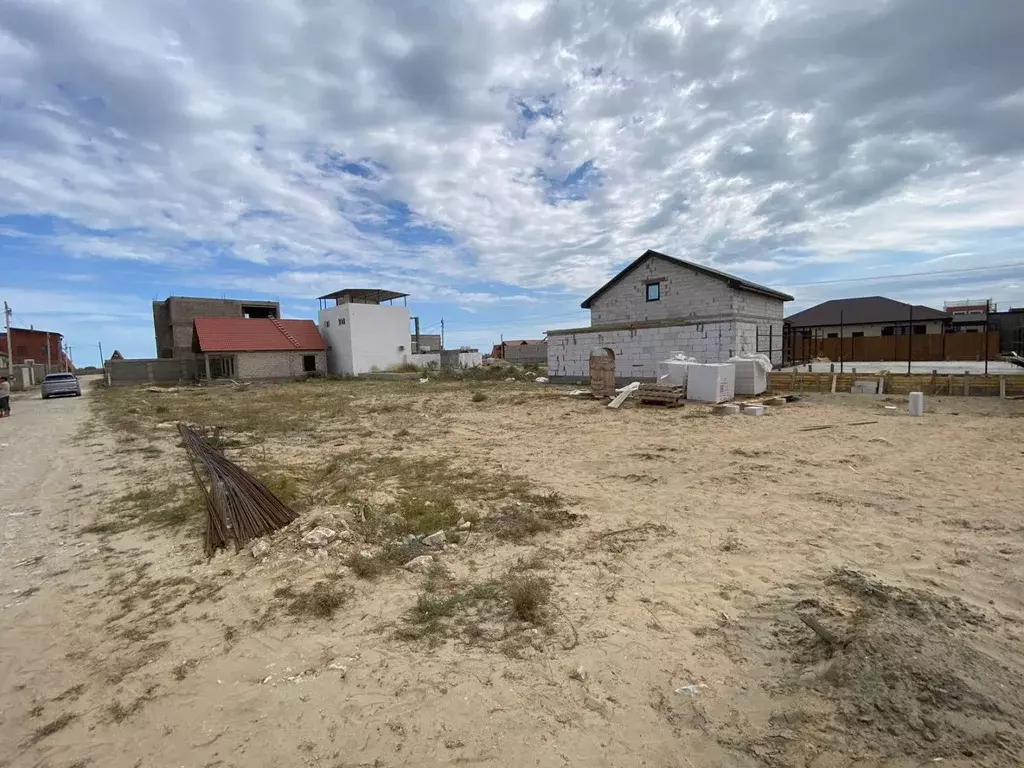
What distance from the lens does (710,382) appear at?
16.5 metres

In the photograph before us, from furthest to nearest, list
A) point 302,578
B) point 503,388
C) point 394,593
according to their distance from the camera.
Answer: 1. point 503,388
2. point 302,578
3. point 394,593

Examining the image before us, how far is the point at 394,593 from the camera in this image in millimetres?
4320

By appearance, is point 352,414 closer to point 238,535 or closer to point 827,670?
point 238,535

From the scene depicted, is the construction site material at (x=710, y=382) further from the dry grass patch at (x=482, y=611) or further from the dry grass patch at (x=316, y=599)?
the dry grass patch at (x=316, y=599)

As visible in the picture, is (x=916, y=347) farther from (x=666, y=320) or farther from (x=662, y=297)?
(x=666, y=320)

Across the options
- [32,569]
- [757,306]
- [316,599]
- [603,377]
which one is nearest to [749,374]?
[603,377]

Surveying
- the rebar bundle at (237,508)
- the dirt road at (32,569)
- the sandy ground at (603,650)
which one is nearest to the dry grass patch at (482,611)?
the sandy ground at (603,650)

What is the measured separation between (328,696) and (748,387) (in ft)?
57.4

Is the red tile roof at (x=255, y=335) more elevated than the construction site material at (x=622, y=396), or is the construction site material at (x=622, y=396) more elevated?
the red tile roof at (x=255, y=335)

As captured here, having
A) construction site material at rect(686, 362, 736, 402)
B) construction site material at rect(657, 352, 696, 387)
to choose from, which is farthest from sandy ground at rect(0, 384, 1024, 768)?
construction site material at rect(657, 352, 696, 387)

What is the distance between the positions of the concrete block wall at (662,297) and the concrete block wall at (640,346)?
3311 millimetres

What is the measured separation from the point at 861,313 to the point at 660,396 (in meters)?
31.0

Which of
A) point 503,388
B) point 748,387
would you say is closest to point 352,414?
point 503,388

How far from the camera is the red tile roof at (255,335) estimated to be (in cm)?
3622
